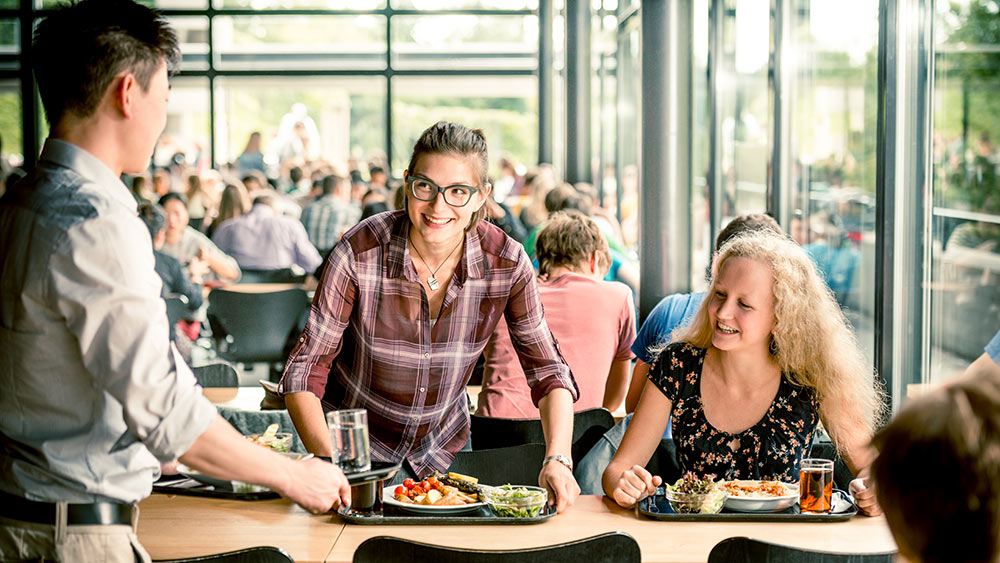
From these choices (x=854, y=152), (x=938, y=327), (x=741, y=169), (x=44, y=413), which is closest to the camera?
(x=44, y=413)

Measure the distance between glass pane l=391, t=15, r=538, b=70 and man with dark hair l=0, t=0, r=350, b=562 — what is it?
1236 cm

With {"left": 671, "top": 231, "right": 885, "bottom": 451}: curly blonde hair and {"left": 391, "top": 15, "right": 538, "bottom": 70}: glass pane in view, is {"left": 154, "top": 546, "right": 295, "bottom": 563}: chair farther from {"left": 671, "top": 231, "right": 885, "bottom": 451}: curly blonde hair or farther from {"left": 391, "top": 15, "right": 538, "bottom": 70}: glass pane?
{"left": 391, "top": 15, "right": 538, "bottom": 70}: glass pane

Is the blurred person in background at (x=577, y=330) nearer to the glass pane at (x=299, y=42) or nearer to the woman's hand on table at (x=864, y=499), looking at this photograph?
the woman's hand on table at (x=864, y=499)

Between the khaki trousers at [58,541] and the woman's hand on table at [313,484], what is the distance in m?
0.28

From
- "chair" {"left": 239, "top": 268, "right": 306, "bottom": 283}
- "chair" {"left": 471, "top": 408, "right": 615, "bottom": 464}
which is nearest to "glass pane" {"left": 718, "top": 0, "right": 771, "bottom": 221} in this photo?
"chair" {"left": 239, "top": 268, "right": 306, "bottom": 283}

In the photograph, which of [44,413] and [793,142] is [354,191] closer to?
[793,142]

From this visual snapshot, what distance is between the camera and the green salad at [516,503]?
2293mm

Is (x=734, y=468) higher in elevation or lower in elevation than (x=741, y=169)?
lower

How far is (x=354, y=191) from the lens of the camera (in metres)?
11.3

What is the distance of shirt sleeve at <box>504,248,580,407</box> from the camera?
2.64 metres

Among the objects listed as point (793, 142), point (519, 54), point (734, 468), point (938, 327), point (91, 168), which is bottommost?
point (734, 468)

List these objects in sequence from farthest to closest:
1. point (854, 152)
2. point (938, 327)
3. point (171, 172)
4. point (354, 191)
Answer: point (171, 172), point (354, 191), point (854, 152), point (938, 327)

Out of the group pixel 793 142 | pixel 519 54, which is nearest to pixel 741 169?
pixel 793 142

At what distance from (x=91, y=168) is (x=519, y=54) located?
12.7 meters
